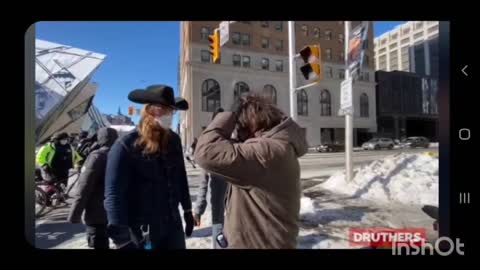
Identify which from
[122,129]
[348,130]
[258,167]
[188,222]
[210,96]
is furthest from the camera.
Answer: [348,130]

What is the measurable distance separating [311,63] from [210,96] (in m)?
1.28

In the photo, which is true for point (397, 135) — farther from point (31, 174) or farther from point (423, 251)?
point (31, 174)

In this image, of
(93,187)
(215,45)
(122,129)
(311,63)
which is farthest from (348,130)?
(93,187)

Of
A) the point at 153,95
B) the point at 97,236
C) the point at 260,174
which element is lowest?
the point at 97,236

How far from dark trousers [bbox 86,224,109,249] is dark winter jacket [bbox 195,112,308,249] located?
810 mm

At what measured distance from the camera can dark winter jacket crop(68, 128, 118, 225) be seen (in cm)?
149

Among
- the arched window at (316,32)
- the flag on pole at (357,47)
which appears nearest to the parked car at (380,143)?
the flag on pole at (357,47)

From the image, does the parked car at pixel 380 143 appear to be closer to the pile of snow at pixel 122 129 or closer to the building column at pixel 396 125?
the building column at pixel 396 125

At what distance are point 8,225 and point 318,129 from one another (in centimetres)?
223

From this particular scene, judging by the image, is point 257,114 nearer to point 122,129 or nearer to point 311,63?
point 122,129

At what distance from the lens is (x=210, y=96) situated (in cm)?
183

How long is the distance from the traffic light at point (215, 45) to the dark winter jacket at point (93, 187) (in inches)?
33.7

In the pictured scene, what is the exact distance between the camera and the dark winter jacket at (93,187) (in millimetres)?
1488
